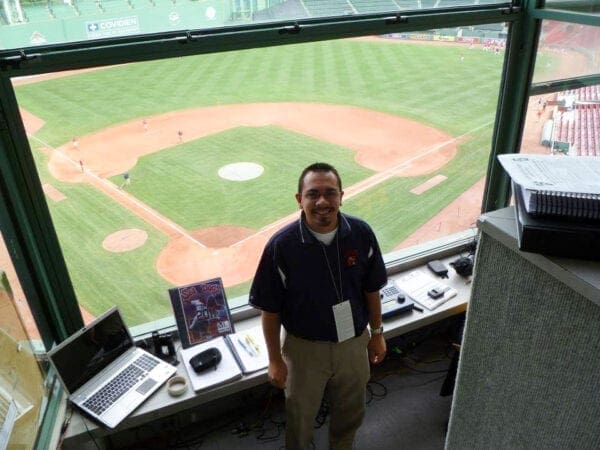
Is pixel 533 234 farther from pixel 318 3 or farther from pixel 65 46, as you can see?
pixel 318 3

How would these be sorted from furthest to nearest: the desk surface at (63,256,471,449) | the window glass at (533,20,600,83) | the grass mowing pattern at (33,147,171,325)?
the grass mowing pattern at (33,147,171,325) → the window glass at (533,20,600,83) → the desk surface at (63,256,471,449)

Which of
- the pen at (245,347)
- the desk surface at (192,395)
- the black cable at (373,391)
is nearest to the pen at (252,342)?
the pen at (245,347)

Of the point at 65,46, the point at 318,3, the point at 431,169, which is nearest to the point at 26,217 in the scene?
the point at 65,46

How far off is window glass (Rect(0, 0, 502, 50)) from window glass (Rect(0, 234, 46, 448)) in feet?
3.08

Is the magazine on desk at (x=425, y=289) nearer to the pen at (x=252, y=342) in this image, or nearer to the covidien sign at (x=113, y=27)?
the pen at (x=252, y=342)

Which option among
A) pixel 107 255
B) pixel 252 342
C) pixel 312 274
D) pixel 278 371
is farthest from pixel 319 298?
pixel 107 255

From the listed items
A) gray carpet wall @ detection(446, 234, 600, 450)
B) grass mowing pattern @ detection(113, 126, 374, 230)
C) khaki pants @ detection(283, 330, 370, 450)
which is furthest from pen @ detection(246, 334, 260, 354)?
grass mowing pattern @ detection(113, 126, 374, 230)

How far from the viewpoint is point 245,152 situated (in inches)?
436

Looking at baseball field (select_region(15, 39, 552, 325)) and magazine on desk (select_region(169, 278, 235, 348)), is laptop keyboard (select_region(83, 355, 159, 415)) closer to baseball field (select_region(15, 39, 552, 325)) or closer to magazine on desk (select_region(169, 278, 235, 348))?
magazine on desk (select_region(169, 278, 235, 348))

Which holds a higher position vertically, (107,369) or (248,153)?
(107,369)

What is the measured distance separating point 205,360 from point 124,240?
18.4ft

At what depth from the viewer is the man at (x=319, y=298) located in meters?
1.97

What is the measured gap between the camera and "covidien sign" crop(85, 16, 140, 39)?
2.05m

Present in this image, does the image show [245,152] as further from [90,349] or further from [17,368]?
[17,368]
